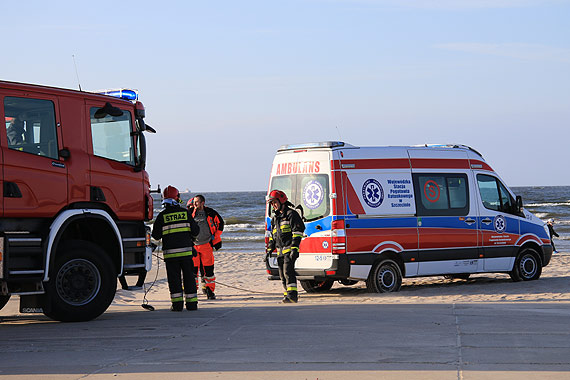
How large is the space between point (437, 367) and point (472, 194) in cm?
863

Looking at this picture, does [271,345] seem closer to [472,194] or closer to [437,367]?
[437,367]

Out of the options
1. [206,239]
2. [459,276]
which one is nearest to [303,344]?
[206,239]

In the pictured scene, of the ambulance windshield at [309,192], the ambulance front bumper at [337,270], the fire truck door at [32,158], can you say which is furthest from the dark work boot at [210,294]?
the fire truck door at [32,158]

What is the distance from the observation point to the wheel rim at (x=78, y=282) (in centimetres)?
1067

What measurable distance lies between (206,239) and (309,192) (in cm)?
203

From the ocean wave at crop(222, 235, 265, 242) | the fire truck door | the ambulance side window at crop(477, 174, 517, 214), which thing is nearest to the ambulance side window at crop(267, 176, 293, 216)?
the ambulance side window at crop(477, 174, 517, 214)

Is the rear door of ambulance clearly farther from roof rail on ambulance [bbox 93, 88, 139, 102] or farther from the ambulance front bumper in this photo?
roof rail on ambulance [bbox 93, 88, 139, 102]

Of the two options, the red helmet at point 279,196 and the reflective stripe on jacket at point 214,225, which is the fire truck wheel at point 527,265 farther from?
the reflective stripe on jacket at point 214,225

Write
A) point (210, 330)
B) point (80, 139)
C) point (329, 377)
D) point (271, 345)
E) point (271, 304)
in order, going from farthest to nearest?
point (271, 304), point (80, 139), point (210, 330), point (271, 345), point (329, 377)

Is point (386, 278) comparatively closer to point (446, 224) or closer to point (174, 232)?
point (446, 224)

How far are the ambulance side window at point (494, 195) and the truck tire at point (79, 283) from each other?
7605 mm

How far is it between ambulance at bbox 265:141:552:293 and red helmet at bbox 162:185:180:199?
241 cm

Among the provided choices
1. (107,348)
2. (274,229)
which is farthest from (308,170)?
(107,348)

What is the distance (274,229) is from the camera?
14.0m
